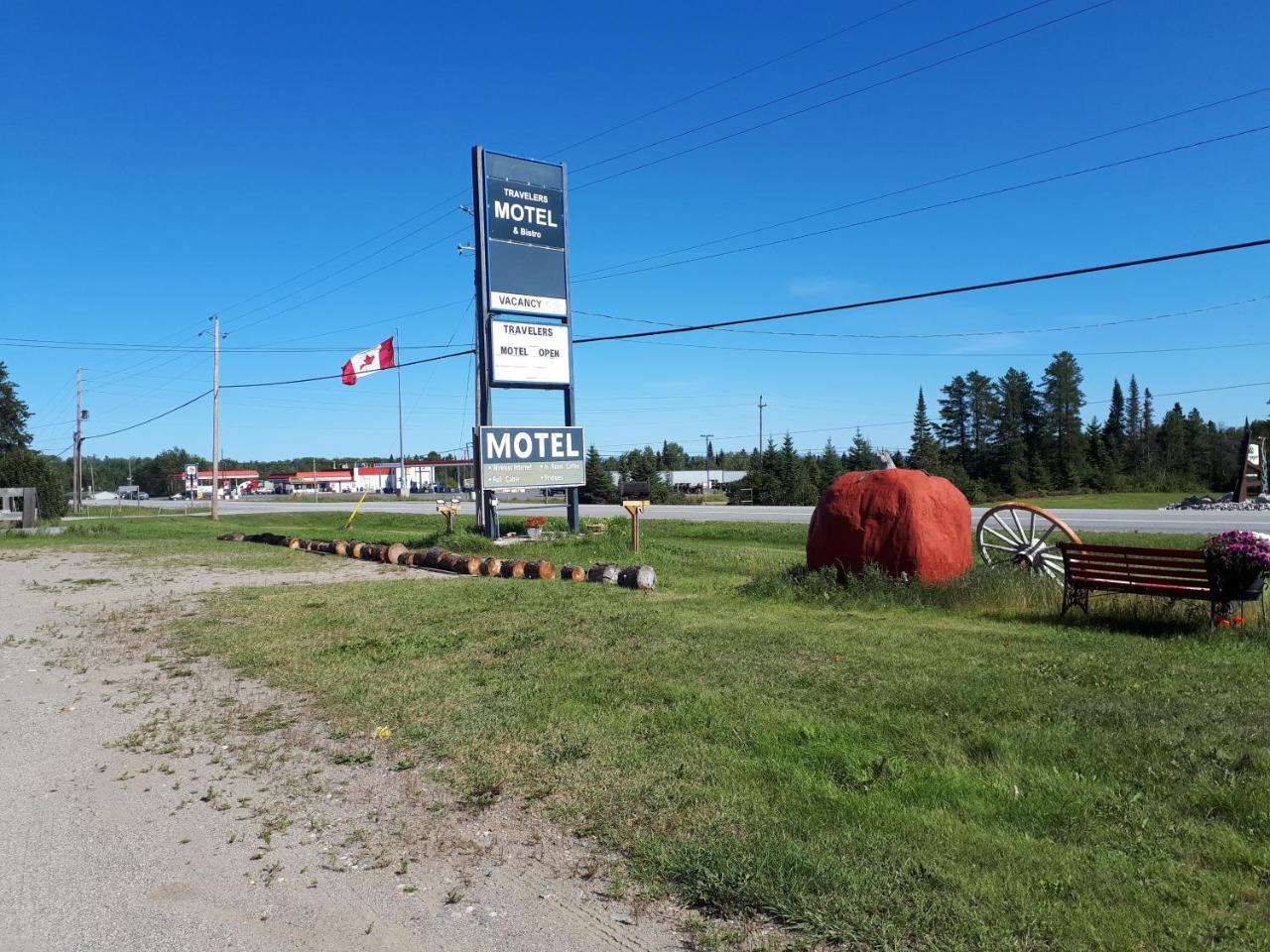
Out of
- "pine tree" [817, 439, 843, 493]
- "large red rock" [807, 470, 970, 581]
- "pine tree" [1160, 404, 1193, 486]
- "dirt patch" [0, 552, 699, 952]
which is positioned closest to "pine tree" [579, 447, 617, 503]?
"pine tree" [817, 439, 843, 493]

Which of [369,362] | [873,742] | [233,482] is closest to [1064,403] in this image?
[369,362]

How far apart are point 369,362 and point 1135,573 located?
3481cm

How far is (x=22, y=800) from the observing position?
17.3 ft

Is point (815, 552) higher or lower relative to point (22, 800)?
higher

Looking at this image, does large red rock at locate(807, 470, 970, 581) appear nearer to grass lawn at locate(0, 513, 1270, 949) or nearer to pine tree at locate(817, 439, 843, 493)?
grass lawn at locate(0, 513, 1270, 949)

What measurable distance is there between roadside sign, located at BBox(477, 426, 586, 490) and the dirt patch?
12900mm

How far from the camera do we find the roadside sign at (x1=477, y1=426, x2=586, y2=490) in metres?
20.5

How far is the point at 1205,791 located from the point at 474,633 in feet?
24.3

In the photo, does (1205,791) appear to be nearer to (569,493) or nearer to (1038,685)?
(1038,685)

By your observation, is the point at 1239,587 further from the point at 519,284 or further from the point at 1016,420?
the point at 1016,420

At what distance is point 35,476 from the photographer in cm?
4225

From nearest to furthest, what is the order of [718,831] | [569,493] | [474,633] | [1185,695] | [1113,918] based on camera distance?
[1113,918] < [718,831] < [1185,695] < [474,633] < [569,493]

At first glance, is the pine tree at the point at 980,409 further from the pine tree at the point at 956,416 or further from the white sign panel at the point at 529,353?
the white sign panel at the point at 529,353

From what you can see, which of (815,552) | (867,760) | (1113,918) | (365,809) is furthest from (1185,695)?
(815,552)
